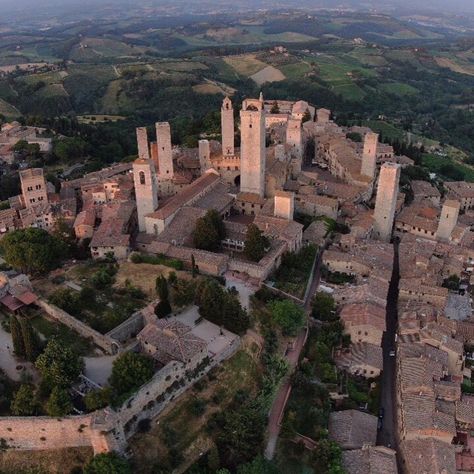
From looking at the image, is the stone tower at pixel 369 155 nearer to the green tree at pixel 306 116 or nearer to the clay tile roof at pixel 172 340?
the green tree at pixel 306 116

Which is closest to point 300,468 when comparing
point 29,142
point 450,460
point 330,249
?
point 450,460

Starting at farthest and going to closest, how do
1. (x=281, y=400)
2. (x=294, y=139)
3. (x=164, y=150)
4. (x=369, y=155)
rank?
(x=294, y=139) → (x=369, y=155) → (x=164, y=150) → (x=281, y=400)

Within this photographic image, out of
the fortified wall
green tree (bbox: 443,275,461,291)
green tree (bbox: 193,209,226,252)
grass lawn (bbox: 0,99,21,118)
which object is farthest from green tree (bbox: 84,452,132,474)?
grass lawn (bbox: 0,99,21,118)

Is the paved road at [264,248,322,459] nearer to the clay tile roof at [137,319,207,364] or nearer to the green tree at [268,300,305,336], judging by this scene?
the green tree at [268,300,305,336]

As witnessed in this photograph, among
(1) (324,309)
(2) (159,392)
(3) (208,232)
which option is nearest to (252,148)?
(3) (208,232)

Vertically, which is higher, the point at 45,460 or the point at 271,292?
the point at 271,292

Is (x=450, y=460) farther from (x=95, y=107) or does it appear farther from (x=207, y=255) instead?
(x=95, y=107)

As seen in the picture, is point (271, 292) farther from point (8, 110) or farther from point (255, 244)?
point (8, 110)

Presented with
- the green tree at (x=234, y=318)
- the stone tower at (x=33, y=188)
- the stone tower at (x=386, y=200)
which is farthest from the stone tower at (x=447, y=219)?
the stone tower at (x=33, y=188)
